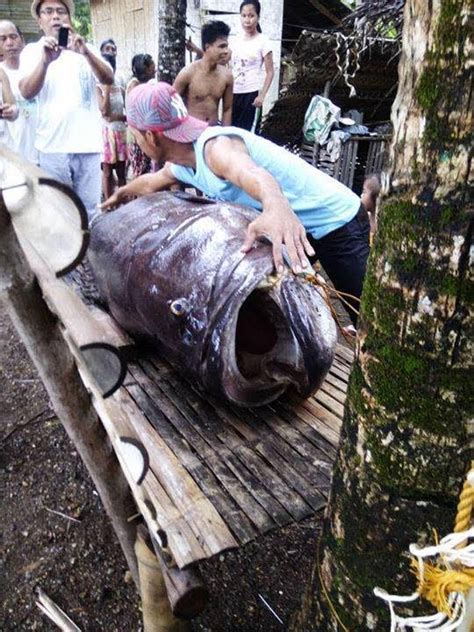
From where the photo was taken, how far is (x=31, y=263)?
1.27 metres

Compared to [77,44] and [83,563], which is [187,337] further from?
[77,44]

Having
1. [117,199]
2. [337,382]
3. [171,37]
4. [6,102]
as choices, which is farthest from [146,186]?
[171,37]

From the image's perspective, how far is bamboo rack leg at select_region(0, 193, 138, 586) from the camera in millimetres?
1311

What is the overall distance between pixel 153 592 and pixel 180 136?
235cm

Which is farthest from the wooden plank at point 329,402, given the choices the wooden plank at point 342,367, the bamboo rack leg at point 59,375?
the bamboo rack leg at point 59,375

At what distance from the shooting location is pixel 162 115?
297 centimetres

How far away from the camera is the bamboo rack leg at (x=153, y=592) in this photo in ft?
5.93

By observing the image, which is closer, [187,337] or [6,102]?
[187,337]

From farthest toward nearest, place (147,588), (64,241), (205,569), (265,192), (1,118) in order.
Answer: (1,118) → (205,569) → (265,192) → (147,588) → (64,241)

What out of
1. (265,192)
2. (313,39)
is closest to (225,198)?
(265,192)

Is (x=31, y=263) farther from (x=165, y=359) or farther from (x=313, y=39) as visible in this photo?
(x=313, y=39)

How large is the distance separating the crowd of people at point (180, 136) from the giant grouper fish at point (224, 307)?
15cm

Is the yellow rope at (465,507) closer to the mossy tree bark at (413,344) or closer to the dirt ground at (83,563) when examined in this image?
the mossy tree bark at (413,344)

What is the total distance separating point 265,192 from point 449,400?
1595 mm
